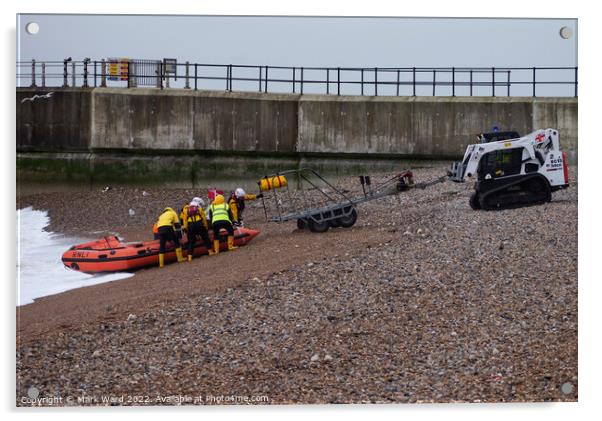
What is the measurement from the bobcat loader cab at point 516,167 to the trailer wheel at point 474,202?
0.05 feet

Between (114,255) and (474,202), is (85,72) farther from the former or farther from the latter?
(474,202)

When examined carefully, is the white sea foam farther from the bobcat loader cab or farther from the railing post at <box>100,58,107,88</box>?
the bobcat loader cab

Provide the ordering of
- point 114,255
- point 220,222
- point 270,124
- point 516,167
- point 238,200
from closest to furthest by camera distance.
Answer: point 114,255, point 220,222, point 238,200, point 516,167, point 270,124

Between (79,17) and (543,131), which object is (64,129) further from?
(543,131)

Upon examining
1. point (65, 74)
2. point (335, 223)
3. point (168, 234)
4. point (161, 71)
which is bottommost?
point (168, 234)

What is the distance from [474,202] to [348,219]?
1929 mm

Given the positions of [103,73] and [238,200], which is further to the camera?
[238,200]

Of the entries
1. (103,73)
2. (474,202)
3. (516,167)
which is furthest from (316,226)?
(103,73)

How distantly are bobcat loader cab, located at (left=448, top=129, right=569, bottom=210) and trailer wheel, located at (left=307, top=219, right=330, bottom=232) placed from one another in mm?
2135

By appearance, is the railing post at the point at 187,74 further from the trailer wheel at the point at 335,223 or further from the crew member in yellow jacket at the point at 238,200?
the trailer wheel at the point at 335,223

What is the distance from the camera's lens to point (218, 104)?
61.7 ft

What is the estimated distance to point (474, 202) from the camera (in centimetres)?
1557

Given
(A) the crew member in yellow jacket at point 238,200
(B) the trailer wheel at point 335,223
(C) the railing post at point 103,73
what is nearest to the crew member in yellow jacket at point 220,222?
(A) the crew member in yellow jacket at point 238,200

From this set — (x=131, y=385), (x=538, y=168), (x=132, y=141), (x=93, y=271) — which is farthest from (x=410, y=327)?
(x=132, y=141)
